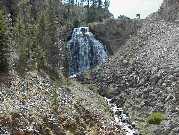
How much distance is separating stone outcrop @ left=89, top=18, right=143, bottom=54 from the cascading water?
3.60 metres

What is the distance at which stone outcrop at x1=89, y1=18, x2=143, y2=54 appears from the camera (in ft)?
396

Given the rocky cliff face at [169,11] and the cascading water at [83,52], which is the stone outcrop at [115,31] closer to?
the cascading water at [83,52]

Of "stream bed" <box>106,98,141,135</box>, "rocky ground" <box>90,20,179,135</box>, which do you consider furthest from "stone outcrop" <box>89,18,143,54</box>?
"stream bed" <box>106,98,141,135</box>

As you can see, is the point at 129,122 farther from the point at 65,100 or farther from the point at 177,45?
the point at 177,45

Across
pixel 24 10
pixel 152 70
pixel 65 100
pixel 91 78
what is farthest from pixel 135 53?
pixel 65 100

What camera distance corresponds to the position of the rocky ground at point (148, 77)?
64812mm

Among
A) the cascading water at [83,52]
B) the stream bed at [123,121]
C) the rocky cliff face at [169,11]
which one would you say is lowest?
the stream bed at [123,121]

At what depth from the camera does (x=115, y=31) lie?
124 m

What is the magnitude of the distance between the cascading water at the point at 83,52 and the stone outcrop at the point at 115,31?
3.60 metres

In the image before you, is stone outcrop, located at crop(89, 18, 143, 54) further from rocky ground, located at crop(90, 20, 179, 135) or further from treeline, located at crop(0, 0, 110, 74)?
treeline, located at crop(0, 0, 110, 74)

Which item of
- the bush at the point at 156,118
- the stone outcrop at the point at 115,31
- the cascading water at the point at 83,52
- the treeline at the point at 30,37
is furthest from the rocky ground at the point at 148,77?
the treeline at the point at 30,37

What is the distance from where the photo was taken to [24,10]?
279ft

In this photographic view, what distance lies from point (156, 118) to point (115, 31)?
209 ft

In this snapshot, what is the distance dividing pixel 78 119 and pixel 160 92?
21.8m
